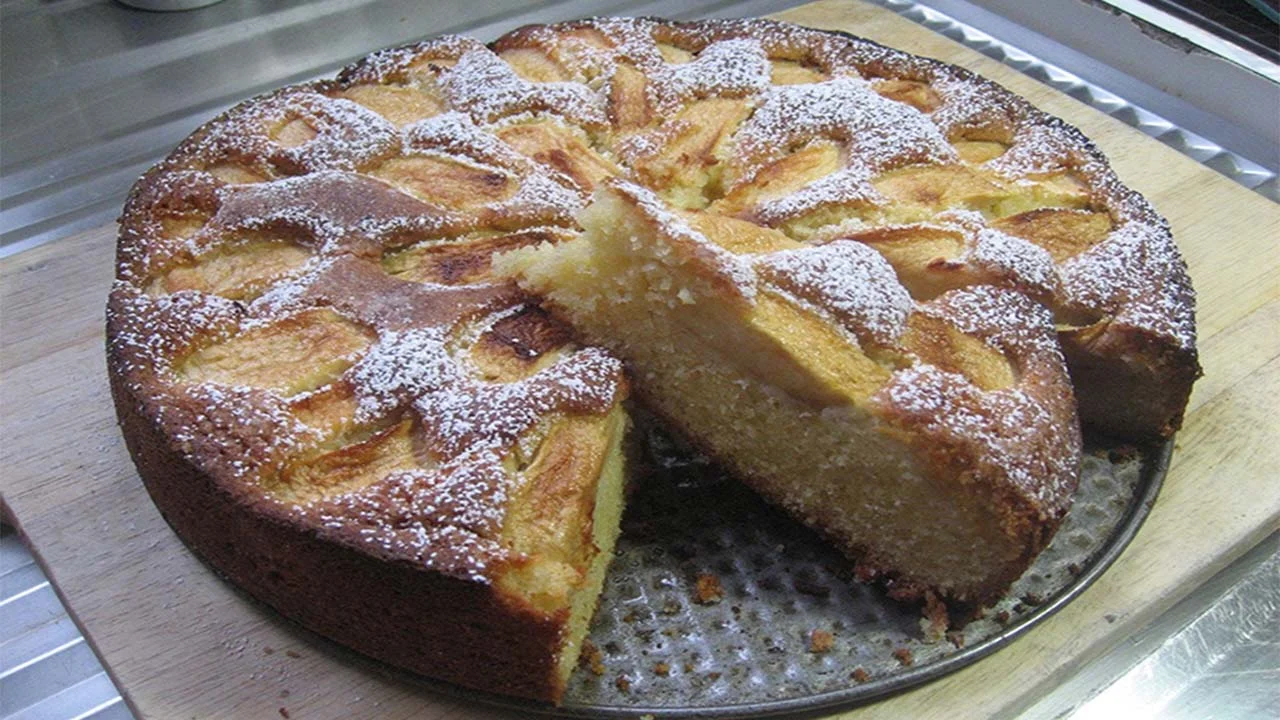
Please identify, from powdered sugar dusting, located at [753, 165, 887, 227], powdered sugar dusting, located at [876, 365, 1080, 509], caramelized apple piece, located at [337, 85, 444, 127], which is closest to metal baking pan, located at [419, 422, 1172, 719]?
powdered sugar dusting, located at [876, 365, 1080, 509]

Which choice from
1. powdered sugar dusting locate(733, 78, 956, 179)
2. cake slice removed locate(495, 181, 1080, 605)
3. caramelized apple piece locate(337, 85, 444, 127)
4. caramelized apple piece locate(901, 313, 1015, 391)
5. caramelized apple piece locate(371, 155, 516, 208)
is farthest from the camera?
caramelized apple piece locate(337, 85, 444, 127)

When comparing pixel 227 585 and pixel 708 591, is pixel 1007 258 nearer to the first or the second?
pixel 708 591

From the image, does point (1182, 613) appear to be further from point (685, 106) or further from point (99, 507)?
point (99, 507)

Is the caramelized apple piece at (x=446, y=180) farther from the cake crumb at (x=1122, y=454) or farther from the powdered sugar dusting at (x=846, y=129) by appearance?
the cake crumb at (x=1122, y=454)

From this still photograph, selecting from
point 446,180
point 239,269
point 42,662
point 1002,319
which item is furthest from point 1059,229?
point 42,662

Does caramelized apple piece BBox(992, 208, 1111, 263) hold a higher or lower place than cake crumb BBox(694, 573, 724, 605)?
higher

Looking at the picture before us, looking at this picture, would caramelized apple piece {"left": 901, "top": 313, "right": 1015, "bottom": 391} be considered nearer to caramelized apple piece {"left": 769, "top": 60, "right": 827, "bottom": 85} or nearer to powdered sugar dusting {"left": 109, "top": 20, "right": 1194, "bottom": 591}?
powdered sugar dusting {"left": 109, "top": 20, "right": 1194, "bottom": 591}

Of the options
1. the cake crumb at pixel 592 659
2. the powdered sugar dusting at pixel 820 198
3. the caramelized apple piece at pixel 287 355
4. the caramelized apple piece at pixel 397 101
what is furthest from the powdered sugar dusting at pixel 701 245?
the caramelized apple piece at pixel 397 101

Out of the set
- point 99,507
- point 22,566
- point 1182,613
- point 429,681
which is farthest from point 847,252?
point 22,566

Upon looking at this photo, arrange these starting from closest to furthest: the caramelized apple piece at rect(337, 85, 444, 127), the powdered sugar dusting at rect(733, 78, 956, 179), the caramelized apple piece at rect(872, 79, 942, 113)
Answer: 1. the powdered sugar dusting at rect(733, 78, 956, 179)
2. the caramelized apple piece at rect(337, 85, 444, 127)
3. the caramelized apple piece at rect(872, 79, 942, 113)
